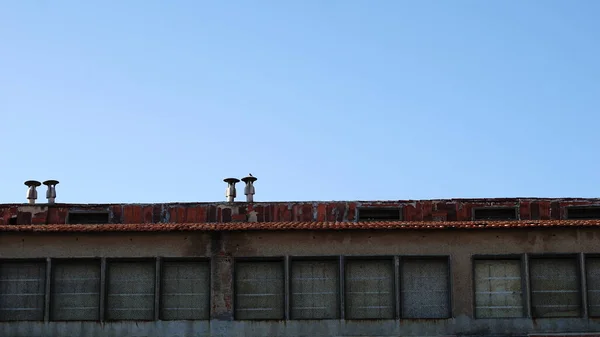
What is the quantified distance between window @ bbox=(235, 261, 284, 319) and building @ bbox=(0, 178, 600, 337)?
0.03m

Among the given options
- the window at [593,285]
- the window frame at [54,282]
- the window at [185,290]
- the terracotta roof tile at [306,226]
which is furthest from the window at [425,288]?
the window frame at [54,282]

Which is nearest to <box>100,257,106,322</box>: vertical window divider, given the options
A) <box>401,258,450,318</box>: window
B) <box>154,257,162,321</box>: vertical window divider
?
<box>154,257,162,321</box>: vertical window divider

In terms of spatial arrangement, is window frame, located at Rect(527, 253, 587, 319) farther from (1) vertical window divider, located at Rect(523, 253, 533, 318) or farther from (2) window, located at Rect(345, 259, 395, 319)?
(2) window, located at Rect(345, 259, 395, 319)

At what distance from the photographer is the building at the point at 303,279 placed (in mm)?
30500

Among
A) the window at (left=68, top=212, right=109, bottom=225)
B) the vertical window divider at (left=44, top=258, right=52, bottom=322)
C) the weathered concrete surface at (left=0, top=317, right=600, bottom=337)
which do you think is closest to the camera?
the weathered concrete surface at (left=0, top=317, right=600, bottom=337)

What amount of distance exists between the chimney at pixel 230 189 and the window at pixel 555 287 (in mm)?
13143

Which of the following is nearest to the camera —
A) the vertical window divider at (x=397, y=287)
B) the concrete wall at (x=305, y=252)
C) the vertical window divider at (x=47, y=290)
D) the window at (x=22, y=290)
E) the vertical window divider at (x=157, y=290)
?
the concrete wall at (x=305, y=252)

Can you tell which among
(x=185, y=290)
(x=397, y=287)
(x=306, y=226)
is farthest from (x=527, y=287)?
(x=185, y=290)

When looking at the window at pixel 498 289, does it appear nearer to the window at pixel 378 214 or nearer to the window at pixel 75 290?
the window at pixel 378 214

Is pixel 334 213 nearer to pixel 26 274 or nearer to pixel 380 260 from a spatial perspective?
pixel 380 260

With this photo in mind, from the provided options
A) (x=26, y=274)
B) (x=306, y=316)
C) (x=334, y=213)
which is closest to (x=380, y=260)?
(x=306, y=316)

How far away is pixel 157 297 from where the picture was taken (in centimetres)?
3073

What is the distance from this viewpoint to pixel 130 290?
31.1 meters

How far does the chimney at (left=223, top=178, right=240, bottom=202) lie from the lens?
39781 mm
